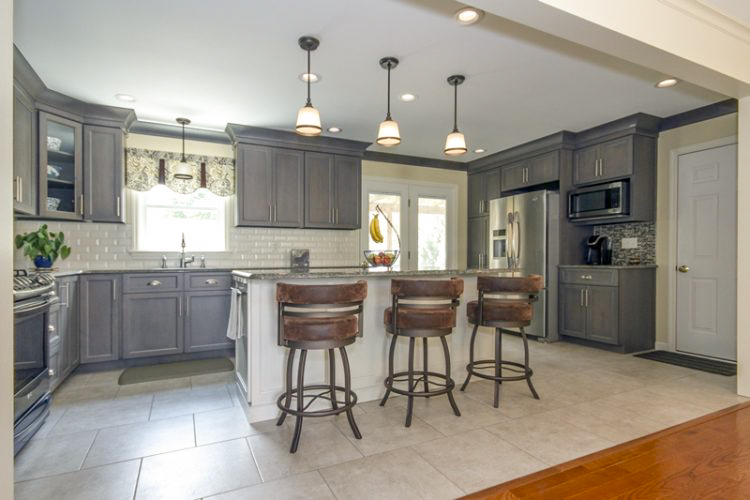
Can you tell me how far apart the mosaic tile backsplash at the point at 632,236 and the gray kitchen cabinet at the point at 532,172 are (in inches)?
36.0

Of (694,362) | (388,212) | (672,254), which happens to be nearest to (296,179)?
(388,212)

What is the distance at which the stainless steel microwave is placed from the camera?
4254mm

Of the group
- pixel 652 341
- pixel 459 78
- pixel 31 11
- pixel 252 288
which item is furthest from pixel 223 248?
pixel 652 341

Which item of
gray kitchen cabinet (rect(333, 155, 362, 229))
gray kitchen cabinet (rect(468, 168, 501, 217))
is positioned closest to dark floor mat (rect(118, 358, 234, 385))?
gray kitchen cabinet (rect(333, 155, 362, 229))

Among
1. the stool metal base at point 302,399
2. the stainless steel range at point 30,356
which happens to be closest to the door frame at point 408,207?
Result: the stool metal base at point 302,399

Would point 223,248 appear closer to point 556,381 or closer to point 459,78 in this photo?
point 459,78

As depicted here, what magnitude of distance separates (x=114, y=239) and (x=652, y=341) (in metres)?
5.97

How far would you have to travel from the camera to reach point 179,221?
15.0ft

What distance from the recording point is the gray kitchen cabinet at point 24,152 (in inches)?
119

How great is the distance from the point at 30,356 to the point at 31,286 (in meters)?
0.43

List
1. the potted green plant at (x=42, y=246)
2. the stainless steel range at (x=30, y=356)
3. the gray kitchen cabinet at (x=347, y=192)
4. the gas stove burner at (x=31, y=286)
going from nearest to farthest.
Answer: the stainless steel range at (x=30, y=356) < the gas stove burner at (x=31, y=286) < the potted green plant at (x=42, y=246) < the gray kitchen cabinet at (x=347, y=192)

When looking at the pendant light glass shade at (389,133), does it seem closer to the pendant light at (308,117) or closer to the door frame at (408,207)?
the pendant light at (308,117)

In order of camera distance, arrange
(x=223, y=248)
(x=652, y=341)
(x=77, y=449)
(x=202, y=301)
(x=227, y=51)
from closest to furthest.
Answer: (x=77, y=449), (x=227, y=51), (x=202, y=301), (x=652, y=341), (x=223, y=248)

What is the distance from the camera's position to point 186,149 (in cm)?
459
